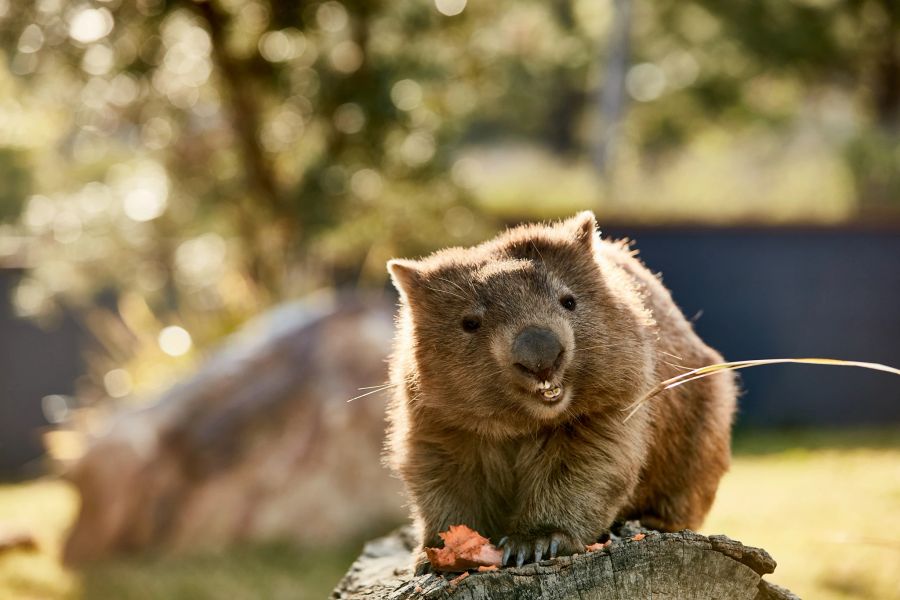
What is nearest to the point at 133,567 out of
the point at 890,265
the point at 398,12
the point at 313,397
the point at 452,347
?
the point at 313,397

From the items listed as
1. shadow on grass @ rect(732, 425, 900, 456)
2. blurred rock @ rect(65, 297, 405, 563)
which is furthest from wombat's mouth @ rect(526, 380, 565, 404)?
shadow on grass @ rect(732, 425, 900, 456)

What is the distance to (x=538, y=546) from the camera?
308 cm

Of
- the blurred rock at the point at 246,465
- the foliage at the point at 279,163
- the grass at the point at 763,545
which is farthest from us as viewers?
the foliage at the point at 279,163

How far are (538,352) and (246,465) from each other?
5.59 meters

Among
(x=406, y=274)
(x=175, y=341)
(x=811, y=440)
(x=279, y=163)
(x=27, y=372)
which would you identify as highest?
(x=279, y=163)

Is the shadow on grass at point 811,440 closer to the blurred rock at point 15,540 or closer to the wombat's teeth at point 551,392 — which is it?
the blurred rock at point 15,540

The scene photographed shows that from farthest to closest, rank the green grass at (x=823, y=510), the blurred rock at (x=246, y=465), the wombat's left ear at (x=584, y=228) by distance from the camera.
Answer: the blurred rock at (x=246, y=465), the green grass at (x=823, y=510), the wombat's left ear at (x=584, y=228)

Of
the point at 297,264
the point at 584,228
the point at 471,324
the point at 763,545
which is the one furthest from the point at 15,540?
the point at 584,228

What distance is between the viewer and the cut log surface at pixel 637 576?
9.51 ft

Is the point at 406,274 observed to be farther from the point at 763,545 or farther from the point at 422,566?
the point at 763,545

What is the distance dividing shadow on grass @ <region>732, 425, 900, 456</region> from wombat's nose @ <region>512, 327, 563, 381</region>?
7703 millimetres

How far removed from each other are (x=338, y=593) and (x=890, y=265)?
10.4m

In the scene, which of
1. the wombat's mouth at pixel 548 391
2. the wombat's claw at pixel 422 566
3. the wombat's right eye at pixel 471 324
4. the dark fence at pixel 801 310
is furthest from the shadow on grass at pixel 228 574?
the dark fence at pixel 801 310

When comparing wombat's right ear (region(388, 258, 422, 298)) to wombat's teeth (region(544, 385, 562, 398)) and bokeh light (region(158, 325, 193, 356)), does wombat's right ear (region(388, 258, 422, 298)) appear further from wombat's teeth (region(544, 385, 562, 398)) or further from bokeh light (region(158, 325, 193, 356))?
bokeh light (region(158, 325, 193, 356))
